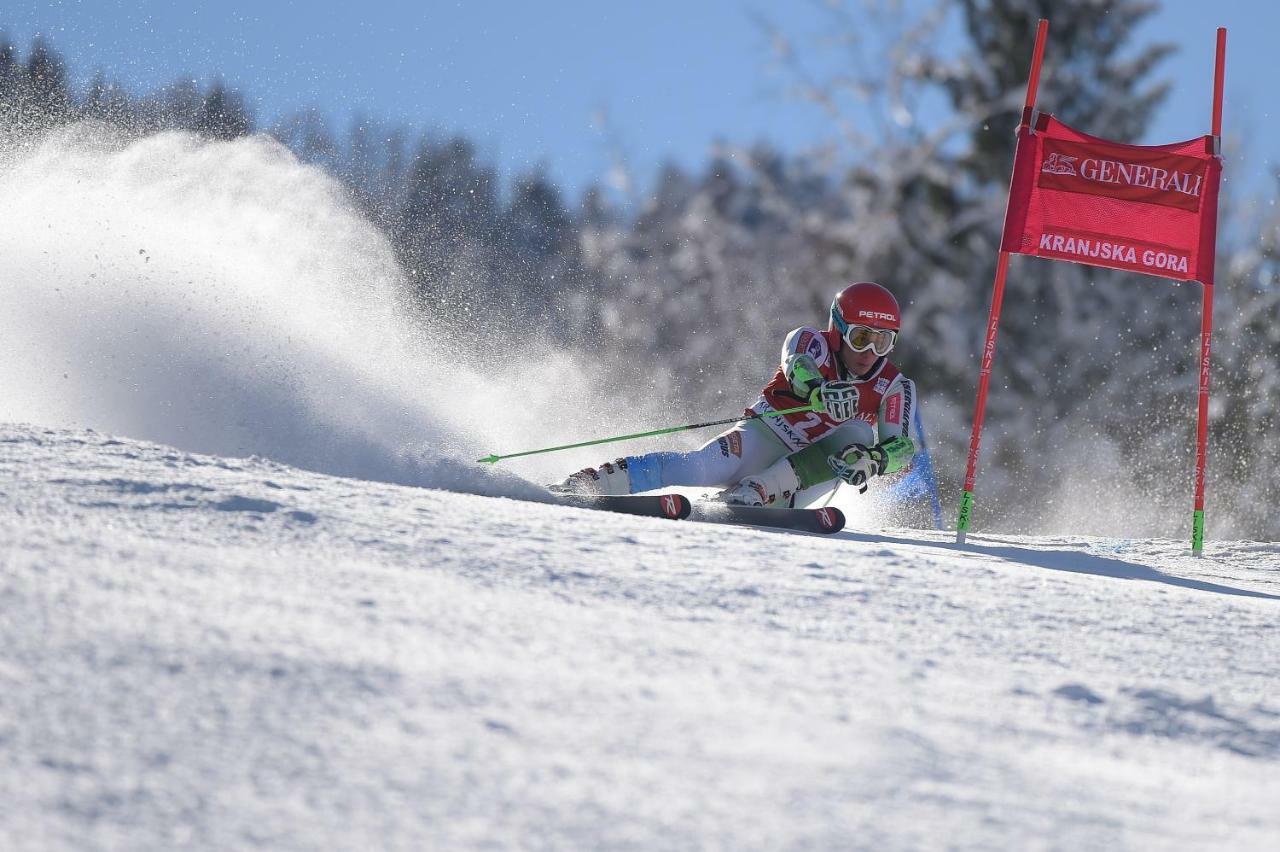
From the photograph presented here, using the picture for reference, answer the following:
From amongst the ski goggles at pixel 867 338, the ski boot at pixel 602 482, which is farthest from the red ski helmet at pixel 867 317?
the ski boot at pixel 602 482

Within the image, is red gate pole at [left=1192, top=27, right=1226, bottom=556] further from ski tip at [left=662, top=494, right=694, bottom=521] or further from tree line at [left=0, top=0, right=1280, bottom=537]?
tree line at [left=0, top=0, right=1280, bottom=537]

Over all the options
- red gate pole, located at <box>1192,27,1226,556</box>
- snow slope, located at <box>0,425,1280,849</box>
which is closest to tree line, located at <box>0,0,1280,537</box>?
red gate pole, located at <box>1192,27,1226,556</box>

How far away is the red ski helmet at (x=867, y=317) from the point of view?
602cm

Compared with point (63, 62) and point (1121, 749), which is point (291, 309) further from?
point (63, 62)

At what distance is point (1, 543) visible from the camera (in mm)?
2490

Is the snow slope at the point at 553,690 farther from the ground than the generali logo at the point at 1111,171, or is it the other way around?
the generali logo at the point at 1111,171

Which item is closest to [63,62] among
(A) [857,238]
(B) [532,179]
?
(B) [532,179]

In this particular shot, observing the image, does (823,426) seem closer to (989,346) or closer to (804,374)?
(804,374)

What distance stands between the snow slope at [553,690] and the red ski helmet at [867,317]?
105 inches

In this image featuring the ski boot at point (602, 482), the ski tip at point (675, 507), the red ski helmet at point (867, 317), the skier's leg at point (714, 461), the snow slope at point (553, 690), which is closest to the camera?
the snow slope at point (553, 690)

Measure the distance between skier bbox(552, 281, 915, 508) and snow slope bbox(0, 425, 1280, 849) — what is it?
7.60 ft

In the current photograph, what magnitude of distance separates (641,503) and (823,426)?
4.25 feet

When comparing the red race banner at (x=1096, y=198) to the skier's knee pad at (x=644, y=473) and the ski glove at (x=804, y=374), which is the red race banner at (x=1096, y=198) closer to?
the ski glove at (x=804, y=374)

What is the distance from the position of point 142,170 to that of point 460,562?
27.2ft
